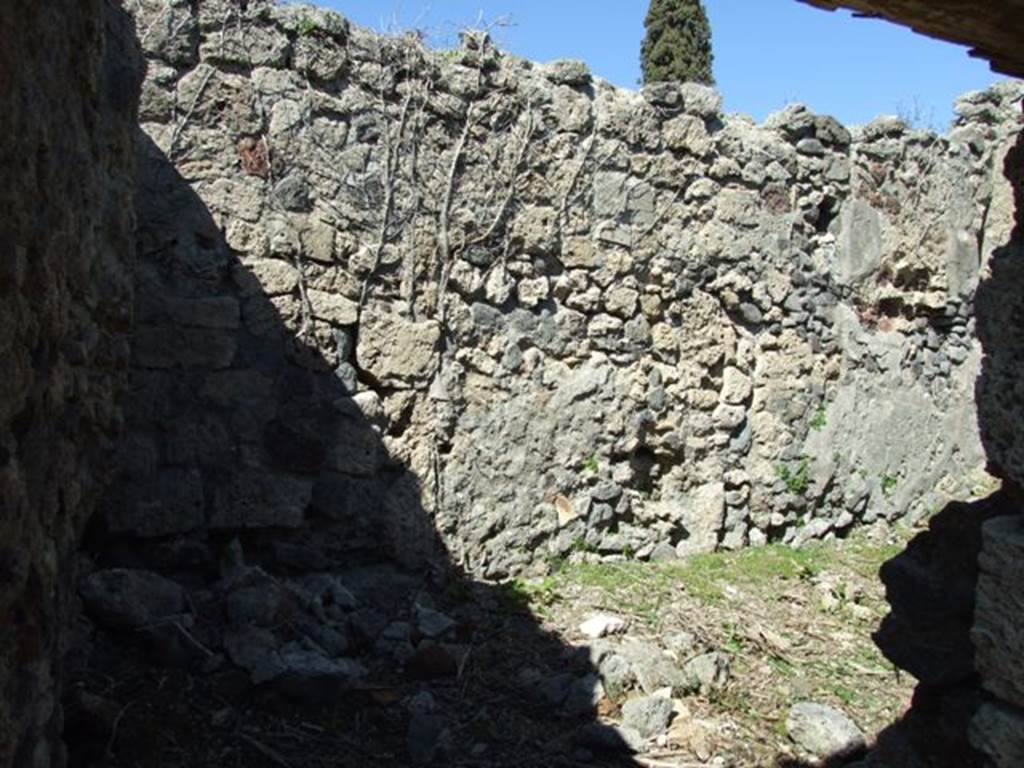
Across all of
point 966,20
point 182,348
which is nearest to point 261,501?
→ point 182,348

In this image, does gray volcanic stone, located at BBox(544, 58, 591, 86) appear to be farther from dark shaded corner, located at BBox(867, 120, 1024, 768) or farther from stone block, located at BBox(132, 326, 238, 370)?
dark shaded corner, located at BBox(867, 120, 1024, 768)

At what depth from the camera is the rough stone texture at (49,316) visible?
1780 mm

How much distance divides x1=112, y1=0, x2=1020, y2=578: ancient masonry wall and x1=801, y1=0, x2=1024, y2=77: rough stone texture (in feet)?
8.90

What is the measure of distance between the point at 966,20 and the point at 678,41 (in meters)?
12.1

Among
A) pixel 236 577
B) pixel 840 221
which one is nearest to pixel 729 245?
pixel 840 221

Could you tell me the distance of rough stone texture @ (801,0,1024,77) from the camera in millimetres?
1861

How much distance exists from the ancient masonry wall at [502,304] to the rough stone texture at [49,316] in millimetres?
1195

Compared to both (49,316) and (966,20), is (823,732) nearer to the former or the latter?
(966,20)

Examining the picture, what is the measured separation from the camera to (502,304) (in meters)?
4.73

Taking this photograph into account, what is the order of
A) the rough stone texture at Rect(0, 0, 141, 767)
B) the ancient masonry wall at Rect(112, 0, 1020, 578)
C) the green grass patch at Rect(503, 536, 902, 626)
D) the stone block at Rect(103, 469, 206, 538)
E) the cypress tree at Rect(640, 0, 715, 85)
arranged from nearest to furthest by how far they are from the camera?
the rough stone texture at Rect(0, 0, 141, 767), the stone block at Rect(103, 469, 206, 538), the ancient masonry wall at Rect(112, 0, 1020, 578), the green grass patch at Rect(503, 536, 902, 626), the cypress tree at Rect(640, 0, 715, 85)

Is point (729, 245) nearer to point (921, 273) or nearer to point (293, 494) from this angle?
point (921, 273)

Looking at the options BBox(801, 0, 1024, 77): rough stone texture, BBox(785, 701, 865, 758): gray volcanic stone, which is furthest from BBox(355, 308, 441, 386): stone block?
BBox(801, 0, 1024, 77): rough stone texture

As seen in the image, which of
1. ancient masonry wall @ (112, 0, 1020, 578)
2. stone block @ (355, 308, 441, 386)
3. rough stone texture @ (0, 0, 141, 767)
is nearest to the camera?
rough stone texture @ (0, 0, 141, 767)

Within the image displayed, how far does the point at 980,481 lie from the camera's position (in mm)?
6703
